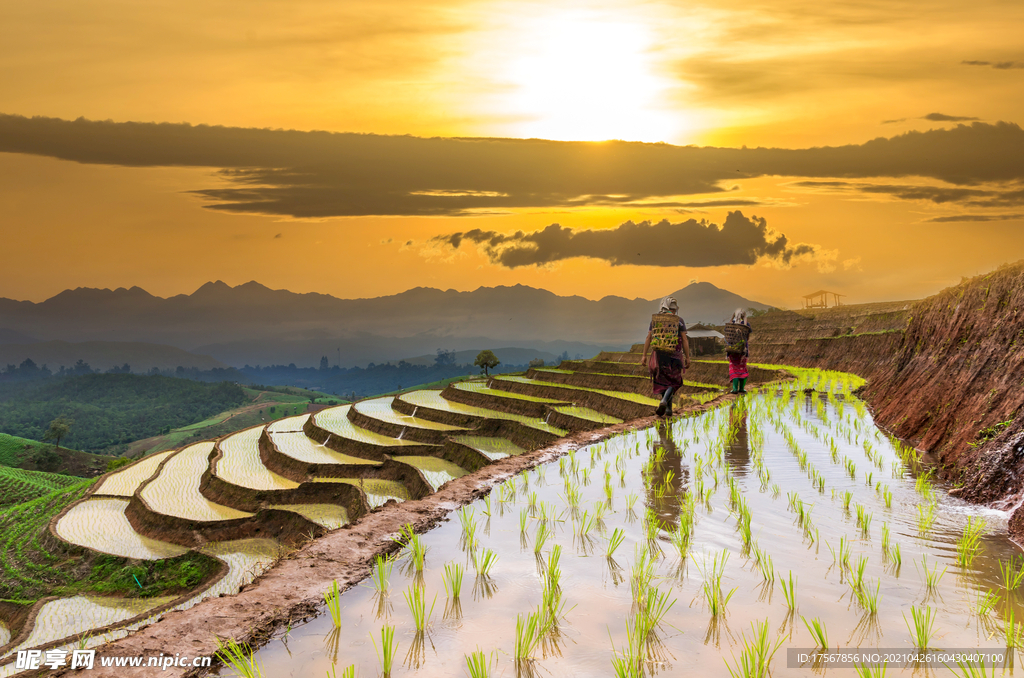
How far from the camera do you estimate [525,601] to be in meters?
3.62

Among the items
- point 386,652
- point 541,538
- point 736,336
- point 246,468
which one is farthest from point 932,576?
point 246,468

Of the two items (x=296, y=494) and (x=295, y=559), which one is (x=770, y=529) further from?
(x=296, y=494)

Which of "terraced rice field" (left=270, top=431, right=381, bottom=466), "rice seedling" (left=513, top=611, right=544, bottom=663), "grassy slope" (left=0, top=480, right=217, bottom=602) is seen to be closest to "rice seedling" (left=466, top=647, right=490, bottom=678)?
"rice seedling" (left=513, top=611, right=544, bottom=663)

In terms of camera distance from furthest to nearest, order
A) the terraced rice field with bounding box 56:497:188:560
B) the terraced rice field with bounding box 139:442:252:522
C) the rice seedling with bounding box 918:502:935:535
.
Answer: the terraced rice field with bounding box 139:442:252:522 < the terraced rice field with bounding box 56:497:188:560 < the rice seedling with bounding box 918:502:935:535

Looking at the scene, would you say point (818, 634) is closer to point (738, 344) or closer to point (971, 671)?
point (971, 671)

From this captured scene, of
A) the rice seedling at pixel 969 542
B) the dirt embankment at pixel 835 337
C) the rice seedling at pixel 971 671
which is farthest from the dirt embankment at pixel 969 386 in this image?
the dirt embankment at pixel 835 337

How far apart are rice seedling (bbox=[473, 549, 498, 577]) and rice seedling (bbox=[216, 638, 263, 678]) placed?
4.92 ft

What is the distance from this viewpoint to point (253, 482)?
1708 centimetres

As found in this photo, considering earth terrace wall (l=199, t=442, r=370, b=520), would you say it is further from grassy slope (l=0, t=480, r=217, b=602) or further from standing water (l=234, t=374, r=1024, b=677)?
standing water (l=234, t=374, r=1024, b=677)

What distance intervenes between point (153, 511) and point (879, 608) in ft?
56.0

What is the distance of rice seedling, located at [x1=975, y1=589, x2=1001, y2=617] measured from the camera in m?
3.22

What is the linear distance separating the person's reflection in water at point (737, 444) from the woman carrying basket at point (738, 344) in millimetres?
1902

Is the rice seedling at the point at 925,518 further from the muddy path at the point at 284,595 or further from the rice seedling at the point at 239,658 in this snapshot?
the rice seedling at the point at 239,658

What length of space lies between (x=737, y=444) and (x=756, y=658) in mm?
5904
